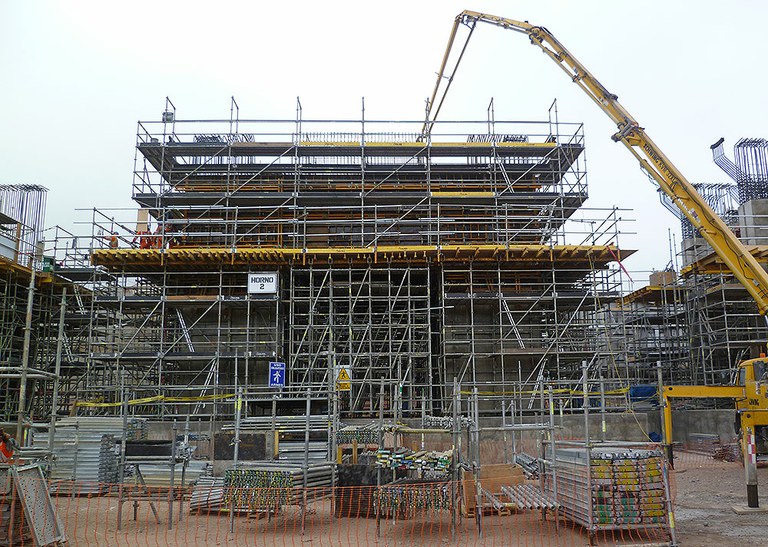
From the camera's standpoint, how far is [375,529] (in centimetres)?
1183

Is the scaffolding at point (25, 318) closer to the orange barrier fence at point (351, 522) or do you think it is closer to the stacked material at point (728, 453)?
the orange barrier fence at point (351, 522)

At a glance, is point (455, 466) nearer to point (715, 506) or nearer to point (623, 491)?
point (623, 491)

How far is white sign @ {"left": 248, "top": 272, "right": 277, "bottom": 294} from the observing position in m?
24.4

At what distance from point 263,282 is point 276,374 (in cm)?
396

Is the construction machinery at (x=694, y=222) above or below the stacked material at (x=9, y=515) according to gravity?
above

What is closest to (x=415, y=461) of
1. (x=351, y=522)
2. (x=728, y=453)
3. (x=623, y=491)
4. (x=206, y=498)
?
(x=351, y=522)

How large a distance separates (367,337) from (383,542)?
14.7 meters

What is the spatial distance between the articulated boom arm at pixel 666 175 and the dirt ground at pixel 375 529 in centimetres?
740

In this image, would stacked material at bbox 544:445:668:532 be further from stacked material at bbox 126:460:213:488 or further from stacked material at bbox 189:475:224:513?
stacked material at bbox 126:460:213:488

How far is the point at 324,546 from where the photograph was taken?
10.6 meters

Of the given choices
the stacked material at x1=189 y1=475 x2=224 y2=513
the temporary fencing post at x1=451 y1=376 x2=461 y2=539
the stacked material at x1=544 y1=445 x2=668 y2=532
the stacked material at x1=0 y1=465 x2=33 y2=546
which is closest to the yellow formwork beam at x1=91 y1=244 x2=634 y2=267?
the stacked material at x1=189 y1=475 x2=224 y2=513

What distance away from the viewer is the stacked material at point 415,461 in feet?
39.4

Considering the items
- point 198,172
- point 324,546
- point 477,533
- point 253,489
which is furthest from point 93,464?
point 198,172

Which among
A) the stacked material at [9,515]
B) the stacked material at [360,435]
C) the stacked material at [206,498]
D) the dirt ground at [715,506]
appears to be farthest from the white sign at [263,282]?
the stacked material at [9,515]
